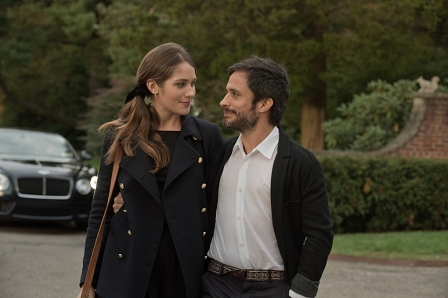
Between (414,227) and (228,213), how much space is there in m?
9.62

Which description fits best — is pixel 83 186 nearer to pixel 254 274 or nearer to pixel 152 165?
pixel 152 165

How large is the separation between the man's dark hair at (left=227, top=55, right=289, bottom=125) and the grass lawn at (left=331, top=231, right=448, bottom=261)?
6.43 metres

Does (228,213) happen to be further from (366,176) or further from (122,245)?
(366,176)

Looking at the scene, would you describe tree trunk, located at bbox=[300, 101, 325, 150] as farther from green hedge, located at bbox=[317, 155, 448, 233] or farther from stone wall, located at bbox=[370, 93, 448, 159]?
green hedge, located at bbox=[317, 155, 448, 233]

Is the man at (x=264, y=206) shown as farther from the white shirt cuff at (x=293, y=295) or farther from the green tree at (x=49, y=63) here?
the green tree at (x=49, y=63)

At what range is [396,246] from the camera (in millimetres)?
10562

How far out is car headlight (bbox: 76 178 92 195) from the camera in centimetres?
1179

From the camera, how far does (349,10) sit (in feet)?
63.0

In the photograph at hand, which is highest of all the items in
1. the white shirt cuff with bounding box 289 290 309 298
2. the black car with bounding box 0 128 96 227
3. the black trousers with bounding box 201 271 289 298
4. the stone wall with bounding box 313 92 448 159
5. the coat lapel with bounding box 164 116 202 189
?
the coat lapel with bounding box 164 116 202 189

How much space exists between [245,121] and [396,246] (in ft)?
23.5

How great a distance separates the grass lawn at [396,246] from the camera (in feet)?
33.0

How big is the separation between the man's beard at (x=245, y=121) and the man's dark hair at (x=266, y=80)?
0.20 ft

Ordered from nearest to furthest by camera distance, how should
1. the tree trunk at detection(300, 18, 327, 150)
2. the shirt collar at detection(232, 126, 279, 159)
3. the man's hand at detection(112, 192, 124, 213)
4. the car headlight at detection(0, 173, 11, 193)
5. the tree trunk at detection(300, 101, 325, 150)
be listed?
the shirt collar at detection(232, 126, 279, 159)
the man's hand at detection(112, 192, 124, 213)
the car headlight at detection(0, 173, 11, 193)
the tree trunk at detection(300, 18, 327, 150)
the tree trunk at detection(300, 101, 325, 150)

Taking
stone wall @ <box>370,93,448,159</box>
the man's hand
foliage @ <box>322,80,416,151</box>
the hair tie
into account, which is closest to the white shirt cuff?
the man's hand
